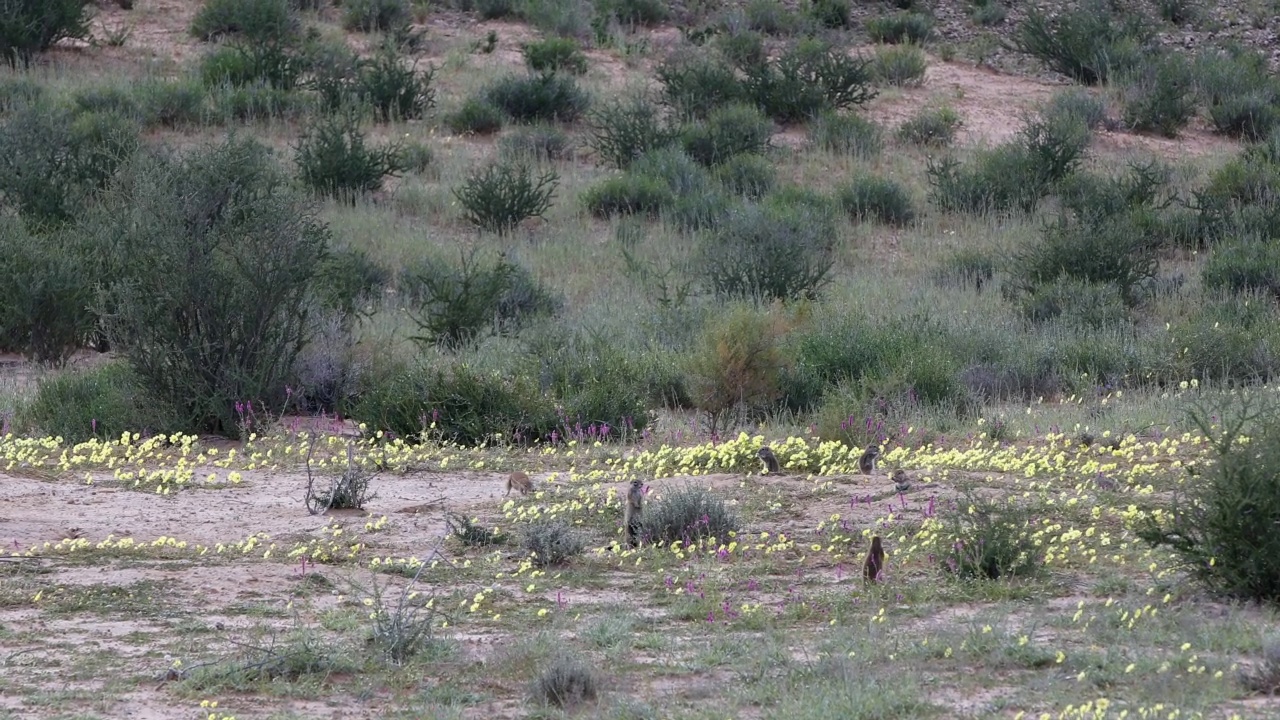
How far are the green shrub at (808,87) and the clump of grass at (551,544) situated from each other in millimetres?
20365

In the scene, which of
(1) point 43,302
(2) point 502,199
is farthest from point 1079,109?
(1) point 43,302

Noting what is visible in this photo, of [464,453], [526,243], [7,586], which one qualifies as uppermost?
[7,586]

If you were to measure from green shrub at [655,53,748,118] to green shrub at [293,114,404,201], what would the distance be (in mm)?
6027

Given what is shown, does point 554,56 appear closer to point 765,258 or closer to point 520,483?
point 765,258

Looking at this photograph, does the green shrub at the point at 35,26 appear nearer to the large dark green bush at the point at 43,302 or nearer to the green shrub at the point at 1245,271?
the large dark green bush at the point at 43,302

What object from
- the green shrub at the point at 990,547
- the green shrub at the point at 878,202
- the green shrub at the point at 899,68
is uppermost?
the green shrub at the point at 990,547

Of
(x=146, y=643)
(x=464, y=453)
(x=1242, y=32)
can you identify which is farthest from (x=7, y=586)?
(x=1242, y=32)

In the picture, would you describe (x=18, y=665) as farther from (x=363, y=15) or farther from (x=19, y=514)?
(x=363, y=15)

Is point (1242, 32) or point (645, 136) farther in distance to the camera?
point (1242, 32)

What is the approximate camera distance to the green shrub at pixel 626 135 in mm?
25844

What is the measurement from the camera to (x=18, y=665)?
20.5 ft

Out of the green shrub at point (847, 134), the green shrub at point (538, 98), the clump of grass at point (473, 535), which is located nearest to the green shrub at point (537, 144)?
the green shrub at point (538, 98)

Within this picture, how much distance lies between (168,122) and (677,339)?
39.3 ft

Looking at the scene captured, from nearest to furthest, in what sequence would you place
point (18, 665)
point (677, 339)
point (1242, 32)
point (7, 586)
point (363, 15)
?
1. point (18, 665)
2. point (7, 586)
3. point (677, 339)
4. point (363, 15)
5. point (1242, 32)
